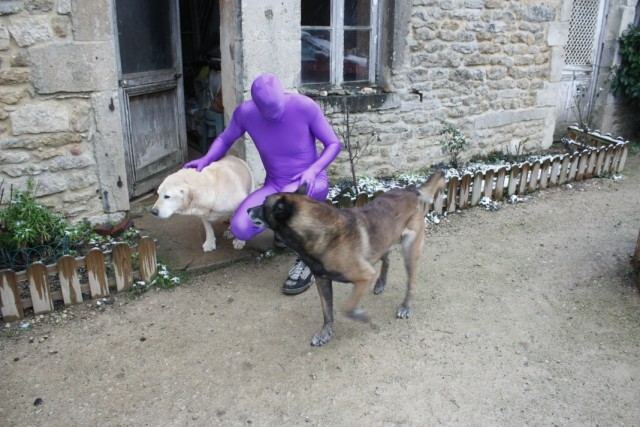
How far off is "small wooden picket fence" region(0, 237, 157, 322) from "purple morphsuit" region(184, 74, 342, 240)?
0.76 m

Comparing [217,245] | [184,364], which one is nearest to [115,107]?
[217,245]

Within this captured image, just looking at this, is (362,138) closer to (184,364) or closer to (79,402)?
(184,364)

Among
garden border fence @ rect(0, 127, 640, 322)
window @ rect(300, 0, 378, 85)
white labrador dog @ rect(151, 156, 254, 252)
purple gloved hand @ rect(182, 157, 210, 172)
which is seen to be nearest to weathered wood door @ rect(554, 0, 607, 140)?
garden border fence @ rect(0, 127, 640, 322)

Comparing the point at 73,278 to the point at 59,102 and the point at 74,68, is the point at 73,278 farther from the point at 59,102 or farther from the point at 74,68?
the point at 74,68

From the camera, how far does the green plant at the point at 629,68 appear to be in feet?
27.8

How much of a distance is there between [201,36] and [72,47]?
3.28 meters

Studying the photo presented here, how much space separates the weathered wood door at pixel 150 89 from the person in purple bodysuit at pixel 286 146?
161 centimetres

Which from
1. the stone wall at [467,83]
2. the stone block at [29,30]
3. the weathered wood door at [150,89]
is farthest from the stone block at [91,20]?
the stone wall at [467,83]

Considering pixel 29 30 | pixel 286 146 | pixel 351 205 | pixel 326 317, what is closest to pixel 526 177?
pixel 351 205

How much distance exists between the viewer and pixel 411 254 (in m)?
3.57

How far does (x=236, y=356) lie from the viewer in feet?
10.7

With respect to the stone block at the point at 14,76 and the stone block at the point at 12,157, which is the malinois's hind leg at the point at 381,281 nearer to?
the stone block at the point at 12,157

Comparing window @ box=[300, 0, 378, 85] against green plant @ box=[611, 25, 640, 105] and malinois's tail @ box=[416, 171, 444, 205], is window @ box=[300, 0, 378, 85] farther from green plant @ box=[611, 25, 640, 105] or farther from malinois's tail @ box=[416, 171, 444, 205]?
green plant @ box=[611, 25, 640, 105]

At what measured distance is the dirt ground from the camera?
2.83 m
